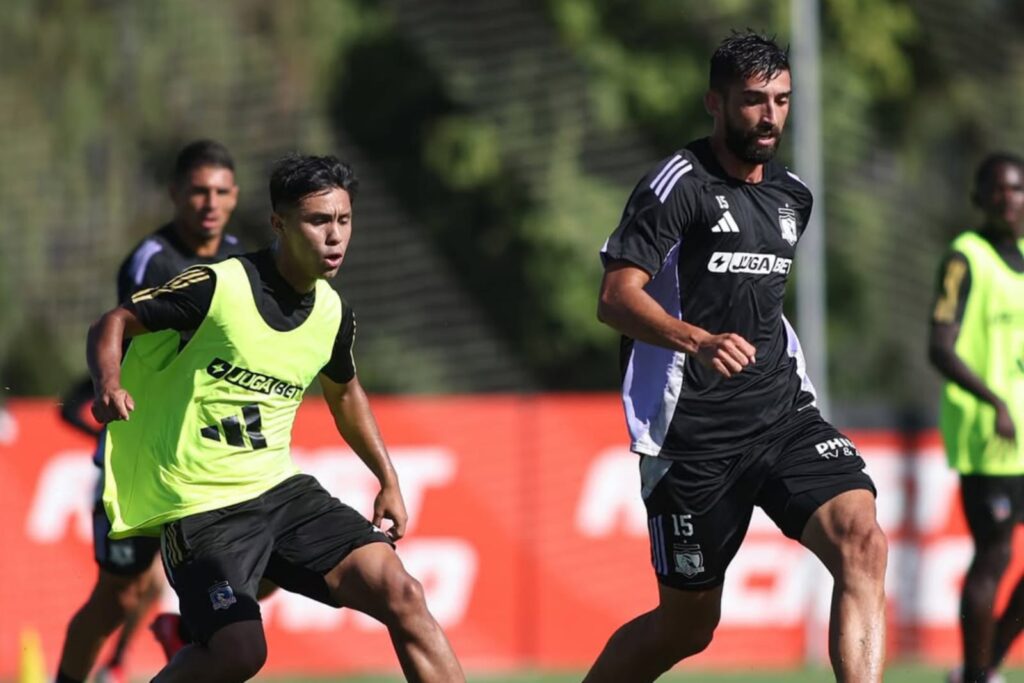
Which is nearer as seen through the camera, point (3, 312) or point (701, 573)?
point (701, 573)

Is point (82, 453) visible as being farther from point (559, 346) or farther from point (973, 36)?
point (973, 36)

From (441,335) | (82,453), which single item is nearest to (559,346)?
(441,335)

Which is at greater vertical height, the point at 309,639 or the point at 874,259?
the point at 874,259

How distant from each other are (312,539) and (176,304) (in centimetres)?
92

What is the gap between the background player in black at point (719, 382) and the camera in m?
6.57

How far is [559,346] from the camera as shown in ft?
64.9

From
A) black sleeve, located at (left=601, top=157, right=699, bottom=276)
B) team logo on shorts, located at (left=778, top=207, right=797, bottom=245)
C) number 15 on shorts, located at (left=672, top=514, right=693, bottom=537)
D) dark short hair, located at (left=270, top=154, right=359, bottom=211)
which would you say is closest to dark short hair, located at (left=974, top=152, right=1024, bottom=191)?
team logo on shorts, located at (left=778, top=207, right=797, bottom=245)

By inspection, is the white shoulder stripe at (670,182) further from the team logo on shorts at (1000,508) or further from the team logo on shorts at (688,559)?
the team logo on shorts at (1000,508)

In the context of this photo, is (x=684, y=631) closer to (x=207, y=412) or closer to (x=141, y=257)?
(x=207, y=412)

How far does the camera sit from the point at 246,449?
6707 millimetres

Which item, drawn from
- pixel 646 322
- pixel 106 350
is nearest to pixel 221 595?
pixel 106 350

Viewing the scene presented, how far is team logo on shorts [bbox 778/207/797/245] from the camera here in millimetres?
6742

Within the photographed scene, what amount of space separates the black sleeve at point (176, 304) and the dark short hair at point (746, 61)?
1.84 metres

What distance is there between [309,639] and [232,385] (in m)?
5.92
